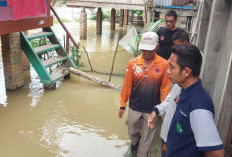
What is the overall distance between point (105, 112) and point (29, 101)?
2098 millimetres

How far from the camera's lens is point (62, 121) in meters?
5.33

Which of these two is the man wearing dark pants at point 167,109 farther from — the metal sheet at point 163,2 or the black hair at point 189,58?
the metal sheet at point 163,2

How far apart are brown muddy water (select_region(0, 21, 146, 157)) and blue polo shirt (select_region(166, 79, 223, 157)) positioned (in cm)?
268

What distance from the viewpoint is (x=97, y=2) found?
→ 490 inches

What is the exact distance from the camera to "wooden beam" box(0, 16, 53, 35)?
5177 mm

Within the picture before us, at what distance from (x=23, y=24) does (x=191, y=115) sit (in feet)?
17.8

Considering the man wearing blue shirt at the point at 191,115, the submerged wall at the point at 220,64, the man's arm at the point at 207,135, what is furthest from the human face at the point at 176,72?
the submerged wall at the point at 220,64

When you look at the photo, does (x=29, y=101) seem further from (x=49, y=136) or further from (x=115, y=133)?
(x=115, y=133)

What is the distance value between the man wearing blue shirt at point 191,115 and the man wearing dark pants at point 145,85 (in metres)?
1.27

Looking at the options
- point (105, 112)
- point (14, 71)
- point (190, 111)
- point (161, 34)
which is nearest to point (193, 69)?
point (190, 111)

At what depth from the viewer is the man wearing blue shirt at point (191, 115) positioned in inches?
57.5

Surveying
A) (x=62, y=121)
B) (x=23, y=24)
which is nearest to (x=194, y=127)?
(x=62, y=121)

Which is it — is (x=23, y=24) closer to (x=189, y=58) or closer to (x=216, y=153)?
(x=189, y=58)

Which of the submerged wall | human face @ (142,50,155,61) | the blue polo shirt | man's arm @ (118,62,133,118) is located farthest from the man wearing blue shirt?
man's arm @ (118,62,133,118)
